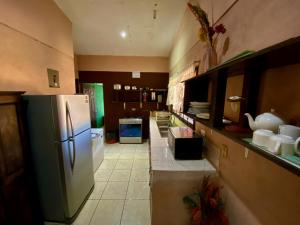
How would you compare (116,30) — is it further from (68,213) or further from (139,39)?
(68,213)

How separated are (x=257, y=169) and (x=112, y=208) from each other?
201 centimetres

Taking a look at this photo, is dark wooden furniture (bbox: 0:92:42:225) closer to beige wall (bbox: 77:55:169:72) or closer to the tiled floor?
the tiled floor

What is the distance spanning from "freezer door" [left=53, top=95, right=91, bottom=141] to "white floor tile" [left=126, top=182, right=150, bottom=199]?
1304 mm

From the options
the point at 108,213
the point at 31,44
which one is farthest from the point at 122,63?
the point at 108,213

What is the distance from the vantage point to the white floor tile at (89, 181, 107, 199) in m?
2.29

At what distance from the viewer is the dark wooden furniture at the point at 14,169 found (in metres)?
1.31

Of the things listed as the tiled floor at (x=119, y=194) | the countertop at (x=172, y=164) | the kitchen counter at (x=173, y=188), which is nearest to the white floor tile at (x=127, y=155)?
the tiled floor at (x=119, y=194)

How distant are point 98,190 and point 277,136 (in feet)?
8.66

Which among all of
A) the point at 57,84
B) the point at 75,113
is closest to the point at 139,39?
the point at 57,84

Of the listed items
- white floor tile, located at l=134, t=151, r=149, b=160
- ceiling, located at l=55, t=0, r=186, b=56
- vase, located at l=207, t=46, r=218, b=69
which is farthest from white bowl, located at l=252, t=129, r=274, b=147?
white floor tile, located at l=134, t=151, r=149, b=160

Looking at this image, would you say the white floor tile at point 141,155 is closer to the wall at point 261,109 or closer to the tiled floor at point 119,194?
the tiled floor at point 119,194

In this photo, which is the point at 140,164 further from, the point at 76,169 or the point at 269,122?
the point at 269,122

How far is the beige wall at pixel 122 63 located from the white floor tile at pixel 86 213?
3.90 metres

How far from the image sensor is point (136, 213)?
1966 mm
